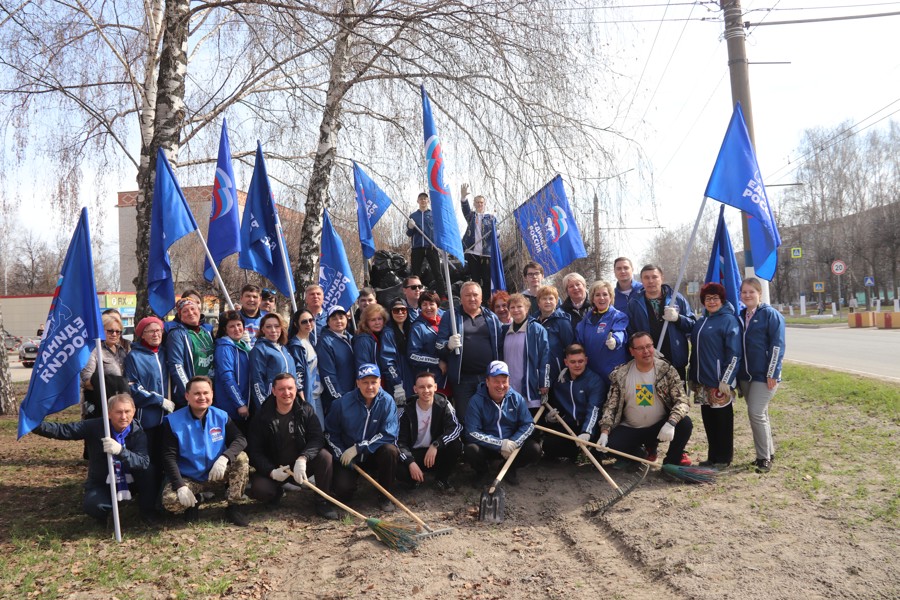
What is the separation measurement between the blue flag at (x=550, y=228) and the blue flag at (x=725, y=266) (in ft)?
4.92

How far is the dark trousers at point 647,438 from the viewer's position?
6359 mm

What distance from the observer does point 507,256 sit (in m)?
10.1

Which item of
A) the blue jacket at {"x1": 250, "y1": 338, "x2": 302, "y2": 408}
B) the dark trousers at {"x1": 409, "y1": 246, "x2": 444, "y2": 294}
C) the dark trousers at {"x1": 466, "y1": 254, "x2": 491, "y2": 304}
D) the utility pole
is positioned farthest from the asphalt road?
the blue jacket at {"x1": 250, "y1": 338, "x2": 302, "y2": 408}

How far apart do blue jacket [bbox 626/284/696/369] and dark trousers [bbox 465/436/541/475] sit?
5.33ft

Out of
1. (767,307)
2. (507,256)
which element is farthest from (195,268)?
(767,307)

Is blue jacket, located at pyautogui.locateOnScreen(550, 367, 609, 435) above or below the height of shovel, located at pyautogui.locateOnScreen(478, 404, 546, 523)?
above

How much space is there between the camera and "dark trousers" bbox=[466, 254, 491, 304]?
34.1 feet

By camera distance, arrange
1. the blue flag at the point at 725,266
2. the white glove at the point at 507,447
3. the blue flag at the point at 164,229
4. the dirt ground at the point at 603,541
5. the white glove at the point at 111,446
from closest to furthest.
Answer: the dirt ground at the point at 603,541, the white glove at the point at 111,446, the white glove at the point at 507,447, the blue flag at the point at 164,229, the blue flag at the point at 725,266

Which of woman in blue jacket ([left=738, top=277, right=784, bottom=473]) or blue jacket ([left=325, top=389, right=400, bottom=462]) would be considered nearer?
blue jacket ([left=325, top=389, right=400, bottom=462])

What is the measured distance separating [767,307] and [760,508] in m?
2.00

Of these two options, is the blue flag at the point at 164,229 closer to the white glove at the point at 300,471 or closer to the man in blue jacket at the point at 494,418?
the white glove at the point at 300,471

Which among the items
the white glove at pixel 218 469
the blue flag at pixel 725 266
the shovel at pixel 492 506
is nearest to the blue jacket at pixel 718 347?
the blue flag at pixel 725 266

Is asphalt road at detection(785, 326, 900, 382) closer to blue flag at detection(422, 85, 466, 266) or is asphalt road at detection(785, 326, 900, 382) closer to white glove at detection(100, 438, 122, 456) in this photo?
blue flag at detection(422, 85, 466, 266)

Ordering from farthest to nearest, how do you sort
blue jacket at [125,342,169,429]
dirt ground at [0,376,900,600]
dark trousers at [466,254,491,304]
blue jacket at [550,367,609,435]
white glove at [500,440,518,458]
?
dark trousers at [466,254,491,304]
blue jacket at [550,367,609,435]
white glove at [500,440,518,458]
blue jacket at [125,342,169,429]
dirt ground at [0,376,900,600]
